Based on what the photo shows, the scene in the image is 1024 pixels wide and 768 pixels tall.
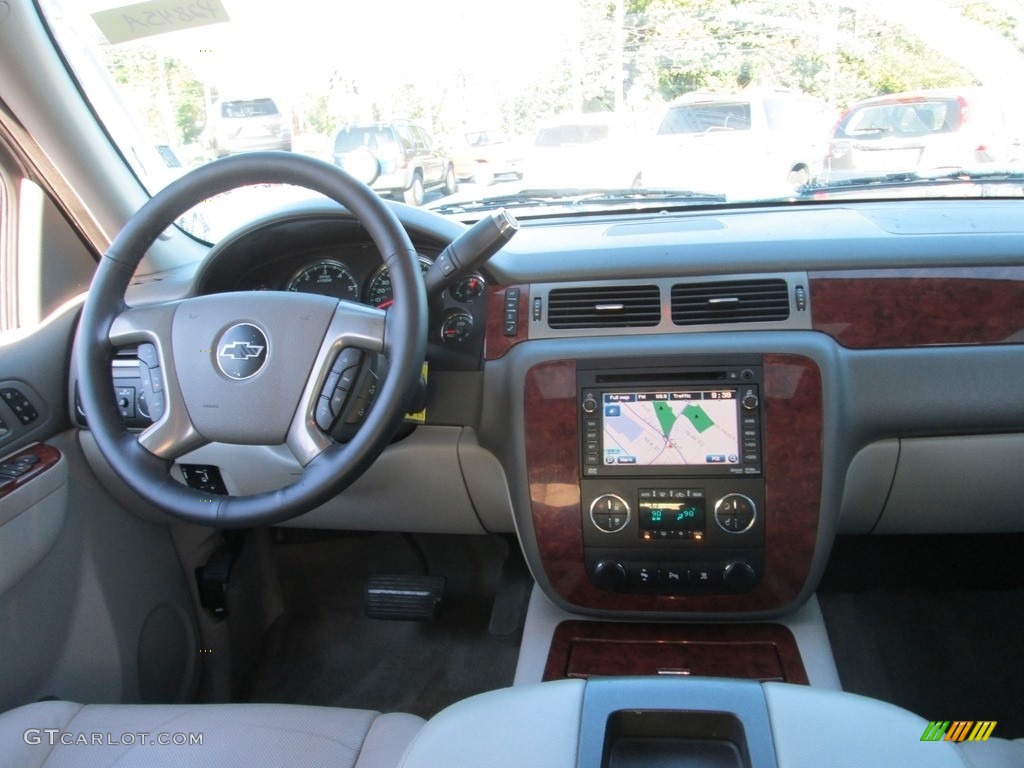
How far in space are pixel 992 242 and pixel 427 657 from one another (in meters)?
2.08

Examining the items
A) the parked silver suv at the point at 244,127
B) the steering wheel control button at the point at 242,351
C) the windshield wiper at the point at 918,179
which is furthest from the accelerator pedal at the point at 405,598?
the windshield wiper at the point at 918,179

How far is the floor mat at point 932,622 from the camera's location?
2400mm

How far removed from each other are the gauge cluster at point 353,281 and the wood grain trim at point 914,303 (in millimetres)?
850

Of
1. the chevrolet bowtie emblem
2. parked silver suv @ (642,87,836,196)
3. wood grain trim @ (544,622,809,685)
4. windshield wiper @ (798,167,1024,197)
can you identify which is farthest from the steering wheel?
windshield wiper @ (798,167,1024,197)

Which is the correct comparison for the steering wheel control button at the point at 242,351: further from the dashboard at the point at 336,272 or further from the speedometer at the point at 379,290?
the speedometer at the point at 379,290

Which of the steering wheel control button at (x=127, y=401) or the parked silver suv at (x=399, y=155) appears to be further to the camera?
the parked silver suv at (x=399, y=155)

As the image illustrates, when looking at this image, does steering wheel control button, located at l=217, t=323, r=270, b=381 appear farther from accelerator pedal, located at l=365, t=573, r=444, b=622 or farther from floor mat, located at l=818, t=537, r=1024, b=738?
floor mat, located at l=818, t=537, r=1024, b=738

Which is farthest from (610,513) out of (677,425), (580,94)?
(580,94)

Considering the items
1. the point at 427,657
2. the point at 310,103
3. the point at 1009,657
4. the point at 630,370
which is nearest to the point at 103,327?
the point at 310,103

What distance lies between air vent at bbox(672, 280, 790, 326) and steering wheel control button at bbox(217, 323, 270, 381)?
0.97m

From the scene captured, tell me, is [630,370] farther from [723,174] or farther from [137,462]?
[137,462]

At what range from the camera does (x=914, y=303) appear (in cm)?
198

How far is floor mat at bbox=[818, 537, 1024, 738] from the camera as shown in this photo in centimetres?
240

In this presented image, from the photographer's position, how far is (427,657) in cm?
277
